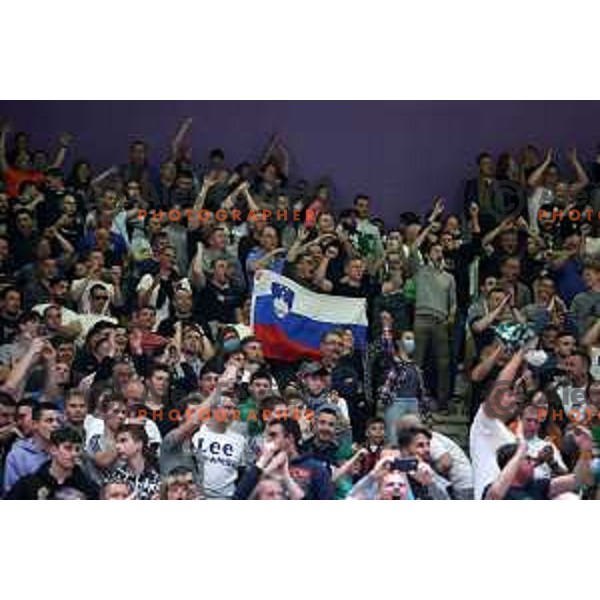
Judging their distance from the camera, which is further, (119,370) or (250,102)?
(250,102)

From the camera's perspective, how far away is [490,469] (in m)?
14.1

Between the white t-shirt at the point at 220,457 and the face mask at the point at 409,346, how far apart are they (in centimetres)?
159

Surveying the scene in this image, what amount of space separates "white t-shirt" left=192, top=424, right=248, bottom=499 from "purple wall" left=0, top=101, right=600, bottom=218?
8.24 feet

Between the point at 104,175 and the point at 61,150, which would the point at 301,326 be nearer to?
the point at 104,175

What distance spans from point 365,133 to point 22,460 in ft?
13.6

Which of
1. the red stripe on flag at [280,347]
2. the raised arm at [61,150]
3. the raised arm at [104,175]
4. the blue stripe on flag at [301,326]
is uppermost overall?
the raised arm at [61,150]

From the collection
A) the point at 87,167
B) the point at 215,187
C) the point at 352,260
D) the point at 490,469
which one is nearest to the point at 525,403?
the point at 490,469

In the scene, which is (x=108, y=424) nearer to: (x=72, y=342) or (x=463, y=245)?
(x=72, y=342)

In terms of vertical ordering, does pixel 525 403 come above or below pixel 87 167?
below

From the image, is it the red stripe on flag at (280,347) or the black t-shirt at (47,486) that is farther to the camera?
the red stripe on flag at (280,347)

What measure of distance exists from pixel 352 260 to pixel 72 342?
7.85 feet

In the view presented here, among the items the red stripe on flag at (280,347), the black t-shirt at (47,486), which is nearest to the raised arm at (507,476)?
the red stripe on flag at (280,347)

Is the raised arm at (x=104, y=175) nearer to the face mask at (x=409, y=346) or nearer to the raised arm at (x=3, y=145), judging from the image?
the raised arm at (x=3, y=145)

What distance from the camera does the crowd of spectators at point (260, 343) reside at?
46.2 ft
